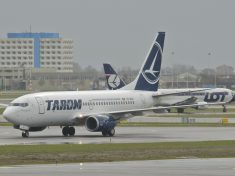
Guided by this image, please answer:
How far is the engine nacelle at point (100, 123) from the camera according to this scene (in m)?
74.3

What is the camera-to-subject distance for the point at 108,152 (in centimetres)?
5591

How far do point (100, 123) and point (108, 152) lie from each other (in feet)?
60.9

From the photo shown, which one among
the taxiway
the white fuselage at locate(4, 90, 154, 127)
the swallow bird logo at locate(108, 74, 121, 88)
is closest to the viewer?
the taxiway

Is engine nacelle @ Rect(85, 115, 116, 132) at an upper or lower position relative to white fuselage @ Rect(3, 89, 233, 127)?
lower

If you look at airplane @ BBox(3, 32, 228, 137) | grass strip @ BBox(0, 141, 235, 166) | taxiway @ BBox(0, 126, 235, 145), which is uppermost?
airplane @ BBox(3, 32, 228, 137)

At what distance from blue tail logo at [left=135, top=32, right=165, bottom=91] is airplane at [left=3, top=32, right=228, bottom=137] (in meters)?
1.03

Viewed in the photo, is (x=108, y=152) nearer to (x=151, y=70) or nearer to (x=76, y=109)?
(x=76, y=109)

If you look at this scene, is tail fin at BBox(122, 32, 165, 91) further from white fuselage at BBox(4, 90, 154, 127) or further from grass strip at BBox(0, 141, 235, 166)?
grass strip at BBox(0, 141, 235, 166)

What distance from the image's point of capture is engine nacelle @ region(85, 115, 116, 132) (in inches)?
2926

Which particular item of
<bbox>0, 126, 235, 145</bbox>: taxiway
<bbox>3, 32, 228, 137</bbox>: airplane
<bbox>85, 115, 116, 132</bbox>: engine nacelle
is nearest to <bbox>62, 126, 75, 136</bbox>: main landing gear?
<bbox>3, 32, 228, 137</bbox>: airplane

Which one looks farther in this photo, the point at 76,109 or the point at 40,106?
the point at 76,109

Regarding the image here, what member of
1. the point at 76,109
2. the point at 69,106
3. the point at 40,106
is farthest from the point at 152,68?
the point at 40,106

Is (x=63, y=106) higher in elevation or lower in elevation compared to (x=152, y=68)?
lower

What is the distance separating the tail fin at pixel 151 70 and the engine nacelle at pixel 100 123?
298 inches
